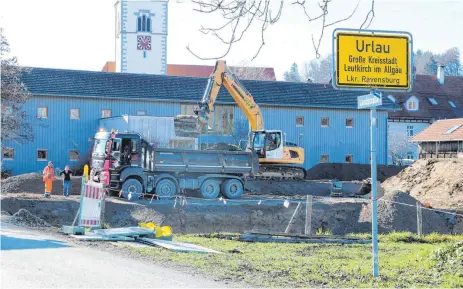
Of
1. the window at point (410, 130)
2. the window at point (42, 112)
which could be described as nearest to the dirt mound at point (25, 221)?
the window at point (42, 112)

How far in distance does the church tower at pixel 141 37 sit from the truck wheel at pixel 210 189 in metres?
50.0

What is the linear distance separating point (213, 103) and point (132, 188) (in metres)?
9.51

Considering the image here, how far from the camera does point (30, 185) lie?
36.8 m

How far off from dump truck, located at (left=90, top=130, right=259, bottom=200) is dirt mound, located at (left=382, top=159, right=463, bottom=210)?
11.0m

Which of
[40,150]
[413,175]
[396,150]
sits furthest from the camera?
[396,150]

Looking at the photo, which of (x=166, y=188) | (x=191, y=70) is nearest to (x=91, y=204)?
(x=166, y=188)

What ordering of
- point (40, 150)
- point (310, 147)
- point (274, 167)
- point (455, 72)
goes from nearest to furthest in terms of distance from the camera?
point (274, 167)
point (40, 150)
point (310, 147)
point (455, 72)

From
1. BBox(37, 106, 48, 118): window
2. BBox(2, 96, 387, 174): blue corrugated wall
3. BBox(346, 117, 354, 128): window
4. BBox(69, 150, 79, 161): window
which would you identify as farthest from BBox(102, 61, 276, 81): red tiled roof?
BBox(37, 106, 48, 118): window

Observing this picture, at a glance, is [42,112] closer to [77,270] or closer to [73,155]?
[73,155]

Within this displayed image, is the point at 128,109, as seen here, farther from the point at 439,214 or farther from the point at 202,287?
the point at 202,287

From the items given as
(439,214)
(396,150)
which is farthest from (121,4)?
(439,214)

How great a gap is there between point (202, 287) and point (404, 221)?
18309 mm

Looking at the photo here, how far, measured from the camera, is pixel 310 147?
53625 mm

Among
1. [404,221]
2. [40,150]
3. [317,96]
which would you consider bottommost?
[404,221]
